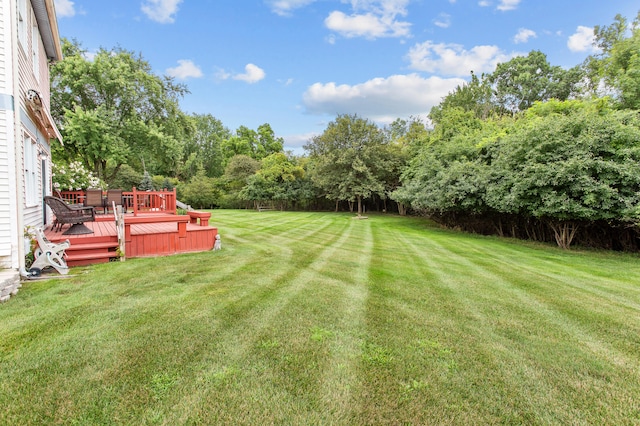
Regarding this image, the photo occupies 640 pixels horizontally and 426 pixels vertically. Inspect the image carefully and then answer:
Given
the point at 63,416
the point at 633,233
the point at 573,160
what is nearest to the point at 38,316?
the point at 63,416

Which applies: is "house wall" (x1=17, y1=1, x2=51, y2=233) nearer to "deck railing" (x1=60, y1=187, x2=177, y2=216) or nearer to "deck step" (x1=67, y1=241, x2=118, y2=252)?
"deck step" (x1=67, y1=241, x2=118, y2=252)

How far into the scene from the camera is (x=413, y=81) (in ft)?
88.7

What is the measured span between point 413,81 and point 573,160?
70.3ft

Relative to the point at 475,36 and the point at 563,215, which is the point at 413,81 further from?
the point at 563,215

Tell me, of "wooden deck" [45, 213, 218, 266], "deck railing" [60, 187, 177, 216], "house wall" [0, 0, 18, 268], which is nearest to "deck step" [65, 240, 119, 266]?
"wooden deck" [45, 213, 218, 266]

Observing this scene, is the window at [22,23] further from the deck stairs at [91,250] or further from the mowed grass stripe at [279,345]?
the mowed grass stripe at [279,345]

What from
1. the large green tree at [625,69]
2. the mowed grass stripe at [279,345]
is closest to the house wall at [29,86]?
the mowed grass stripe at [279,345]

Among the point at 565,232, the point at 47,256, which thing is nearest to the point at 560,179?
the point at 565,232

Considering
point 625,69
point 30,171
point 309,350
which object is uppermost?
point 625,69

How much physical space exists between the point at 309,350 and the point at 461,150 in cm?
1427

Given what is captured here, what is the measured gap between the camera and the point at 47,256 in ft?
15.4

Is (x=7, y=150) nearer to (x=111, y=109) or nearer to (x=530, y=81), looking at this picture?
(x=111, y=109)

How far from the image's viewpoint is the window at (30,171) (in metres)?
5.56

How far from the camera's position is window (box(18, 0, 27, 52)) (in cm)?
518
